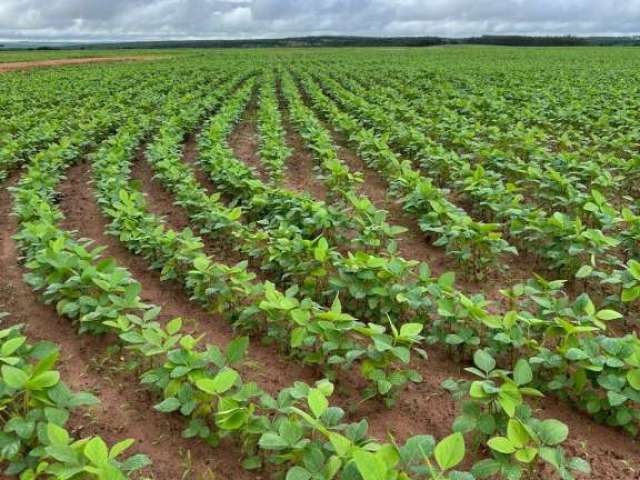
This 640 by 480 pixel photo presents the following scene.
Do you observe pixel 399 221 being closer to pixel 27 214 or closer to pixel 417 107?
pixel 27 214

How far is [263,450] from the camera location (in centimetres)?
256

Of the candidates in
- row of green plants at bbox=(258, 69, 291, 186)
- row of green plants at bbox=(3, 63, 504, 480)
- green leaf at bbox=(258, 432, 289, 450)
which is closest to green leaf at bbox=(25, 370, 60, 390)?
row of green plants at bbox=(3, 63, 504, 480)

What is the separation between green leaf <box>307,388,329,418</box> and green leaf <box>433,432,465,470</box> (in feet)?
1.66

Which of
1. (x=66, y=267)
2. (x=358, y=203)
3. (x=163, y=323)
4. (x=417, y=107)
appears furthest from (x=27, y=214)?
(x=417, y=107)

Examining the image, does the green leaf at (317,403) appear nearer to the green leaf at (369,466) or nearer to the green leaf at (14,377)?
the green leaf at (369,466)

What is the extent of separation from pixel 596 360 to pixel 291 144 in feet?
27.4

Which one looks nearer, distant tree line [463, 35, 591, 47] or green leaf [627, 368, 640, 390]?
green leaf [627, 368, 640, 390]

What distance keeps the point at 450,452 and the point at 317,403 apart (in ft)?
1.88

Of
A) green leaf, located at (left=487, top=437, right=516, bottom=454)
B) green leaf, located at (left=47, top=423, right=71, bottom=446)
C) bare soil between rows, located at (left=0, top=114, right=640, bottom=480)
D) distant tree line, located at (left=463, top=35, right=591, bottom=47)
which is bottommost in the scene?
distant tree line, located at (left=463, top=35, right=591, bottom=47)

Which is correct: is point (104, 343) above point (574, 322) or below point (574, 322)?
below

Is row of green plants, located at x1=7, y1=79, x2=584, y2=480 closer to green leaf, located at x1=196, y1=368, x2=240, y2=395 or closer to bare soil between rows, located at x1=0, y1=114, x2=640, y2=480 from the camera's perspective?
green leaf, located at x1=196, y1=368, x2=240, y2=395

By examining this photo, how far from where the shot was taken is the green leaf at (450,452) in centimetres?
190

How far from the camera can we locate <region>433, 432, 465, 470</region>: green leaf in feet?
6.23

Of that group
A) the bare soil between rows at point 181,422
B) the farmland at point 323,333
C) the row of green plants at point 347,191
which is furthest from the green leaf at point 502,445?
the row of green plants at point 347,191
